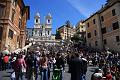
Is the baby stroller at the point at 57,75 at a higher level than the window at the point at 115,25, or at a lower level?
lower

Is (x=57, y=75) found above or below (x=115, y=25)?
below

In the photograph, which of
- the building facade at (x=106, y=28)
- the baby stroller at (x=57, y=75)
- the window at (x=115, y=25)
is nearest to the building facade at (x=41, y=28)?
the building facade at (x=106, y=28)

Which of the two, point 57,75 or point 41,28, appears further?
point 41,28

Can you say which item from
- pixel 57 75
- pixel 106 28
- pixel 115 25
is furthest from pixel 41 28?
pixel 57 75

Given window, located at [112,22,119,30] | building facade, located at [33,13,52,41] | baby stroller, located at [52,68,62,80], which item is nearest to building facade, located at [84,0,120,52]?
window, located at [112,22,119,30]

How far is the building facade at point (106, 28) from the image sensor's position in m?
39.7

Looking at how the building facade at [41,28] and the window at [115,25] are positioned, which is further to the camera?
the building facade at [41,28]

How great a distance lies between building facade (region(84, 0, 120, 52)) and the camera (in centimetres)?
3969

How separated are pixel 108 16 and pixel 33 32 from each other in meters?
104

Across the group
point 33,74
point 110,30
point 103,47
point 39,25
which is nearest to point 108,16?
point 110,30

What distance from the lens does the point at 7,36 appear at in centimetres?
3406

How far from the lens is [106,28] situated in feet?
148

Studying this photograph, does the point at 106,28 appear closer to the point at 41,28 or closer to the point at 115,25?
the point at 115,25

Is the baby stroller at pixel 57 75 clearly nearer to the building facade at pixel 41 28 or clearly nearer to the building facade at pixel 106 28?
the building facade at pixel 106 28
